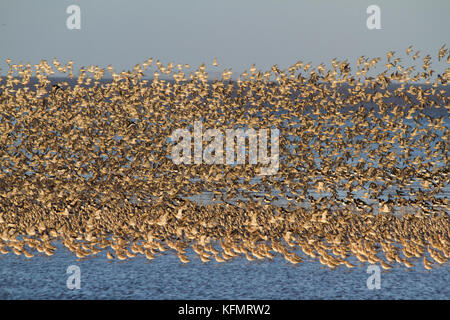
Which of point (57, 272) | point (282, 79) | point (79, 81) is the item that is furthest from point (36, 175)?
point (282, 79)

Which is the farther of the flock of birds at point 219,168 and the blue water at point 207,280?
the flock of birds at point 219,168

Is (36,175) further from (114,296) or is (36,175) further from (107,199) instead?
(114,296)

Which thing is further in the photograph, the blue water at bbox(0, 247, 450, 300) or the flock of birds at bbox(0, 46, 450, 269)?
the flock of birds at bbox(0, 46, 450, 269)
